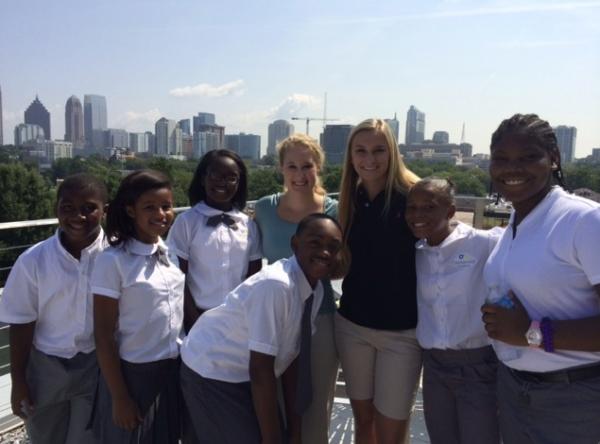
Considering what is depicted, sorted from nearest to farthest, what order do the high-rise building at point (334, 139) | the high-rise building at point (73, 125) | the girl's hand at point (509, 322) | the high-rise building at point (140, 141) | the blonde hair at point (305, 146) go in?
the girl's hand at point (509, 322) → the blonde hair at point (305, 146) → the high-rise building at point (334, 139) → the high-rise building at point (140, 141) → the high-rise building at point (73, 125)

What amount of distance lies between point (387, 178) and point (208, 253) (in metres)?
1.09

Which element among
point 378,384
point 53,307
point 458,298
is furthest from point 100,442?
point 458,298

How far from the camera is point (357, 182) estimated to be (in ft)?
9.49

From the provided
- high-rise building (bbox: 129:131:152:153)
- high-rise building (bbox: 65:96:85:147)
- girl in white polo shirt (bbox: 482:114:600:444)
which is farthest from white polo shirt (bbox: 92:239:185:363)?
high-rise building (bbox: 65:96:85:147)

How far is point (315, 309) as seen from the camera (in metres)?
2.36

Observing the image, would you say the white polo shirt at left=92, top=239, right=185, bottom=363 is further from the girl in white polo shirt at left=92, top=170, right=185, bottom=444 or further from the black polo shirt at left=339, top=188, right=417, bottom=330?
the black polo shirt at left=339, top=188, right=417, bottom=330

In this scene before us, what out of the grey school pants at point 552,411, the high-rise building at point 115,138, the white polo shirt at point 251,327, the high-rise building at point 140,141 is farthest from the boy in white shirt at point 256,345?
the high-rise building at point 115,138

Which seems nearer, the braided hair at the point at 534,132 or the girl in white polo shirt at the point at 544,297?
the girl in white polo shirt at the point at 544,297

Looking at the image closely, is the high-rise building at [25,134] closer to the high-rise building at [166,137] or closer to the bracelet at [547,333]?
the high-rise building at [166,137]

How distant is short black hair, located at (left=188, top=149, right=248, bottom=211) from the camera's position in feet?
9.91

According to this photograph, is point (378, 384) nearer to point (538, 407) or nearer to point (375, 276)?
point (375, 276)

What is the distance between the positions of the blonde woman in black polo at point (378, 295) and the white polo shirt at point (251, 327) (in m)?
0.56

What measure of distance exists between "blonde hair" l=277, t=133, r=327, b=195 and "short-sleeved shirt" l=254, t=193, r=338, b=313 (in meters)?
0.15

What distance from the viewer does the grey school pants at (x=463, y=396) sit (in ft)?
7.64
